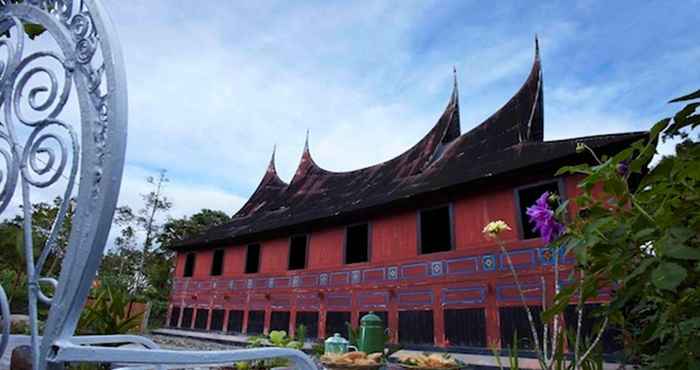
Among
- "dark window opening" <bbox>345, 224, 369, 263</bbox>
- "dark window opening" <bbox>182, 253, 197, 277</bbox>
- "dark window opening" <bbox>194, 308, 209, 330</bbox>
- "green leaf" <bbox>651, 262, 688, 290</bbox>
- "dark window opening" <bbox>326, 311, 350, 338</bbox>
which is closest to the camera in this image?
"green leaf" <bbox>651, 262, 688, 290</bbox>

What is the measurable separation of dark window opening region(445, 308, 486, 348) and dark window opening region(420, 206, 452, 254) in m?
1.22

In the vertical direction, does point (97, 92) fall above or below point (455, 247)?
below

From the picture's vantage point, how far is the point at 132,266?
25859 mm

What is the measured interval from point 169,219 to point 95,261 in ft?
91.2

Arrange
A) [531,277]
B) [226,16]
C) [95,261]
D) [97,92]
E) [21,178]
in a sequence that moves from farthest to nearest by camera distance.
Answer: [531,277] → [226,16] → [21,178] → [97,92] → [95,261]

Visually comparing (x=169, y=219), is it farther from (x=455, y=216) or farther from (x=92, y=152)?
(x=92, y=152)

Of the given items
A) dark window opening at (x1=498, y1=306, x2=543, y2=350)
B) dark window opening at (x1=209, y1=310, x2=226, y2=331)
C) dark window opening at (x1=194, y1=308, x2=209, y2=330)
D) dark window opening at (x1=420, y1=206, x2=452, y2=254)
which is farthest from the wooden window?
dark window opening at (x1=194, y1=308, x2=209, y2=330)

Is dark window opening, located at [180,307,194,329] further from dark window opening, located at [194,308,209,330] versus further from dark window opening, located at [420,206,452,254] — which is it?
dark window opening, located at [420,206,452,254]

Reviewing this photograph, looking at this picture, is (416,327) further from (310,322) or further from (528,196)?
(528,196)

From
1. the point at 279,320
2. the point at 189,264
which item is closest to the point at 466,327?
the point at 279,320

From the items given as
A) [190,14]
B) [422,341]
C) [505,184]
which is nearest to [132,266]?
[422,341]

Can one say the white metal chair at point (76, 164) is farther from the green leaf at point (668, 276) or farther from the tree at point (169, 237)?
the tree at point (169, 237)

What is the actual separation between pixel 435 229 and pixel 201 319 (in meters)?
8.48

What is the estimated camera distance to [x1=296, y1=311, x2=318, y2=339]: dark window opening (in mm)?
9078
